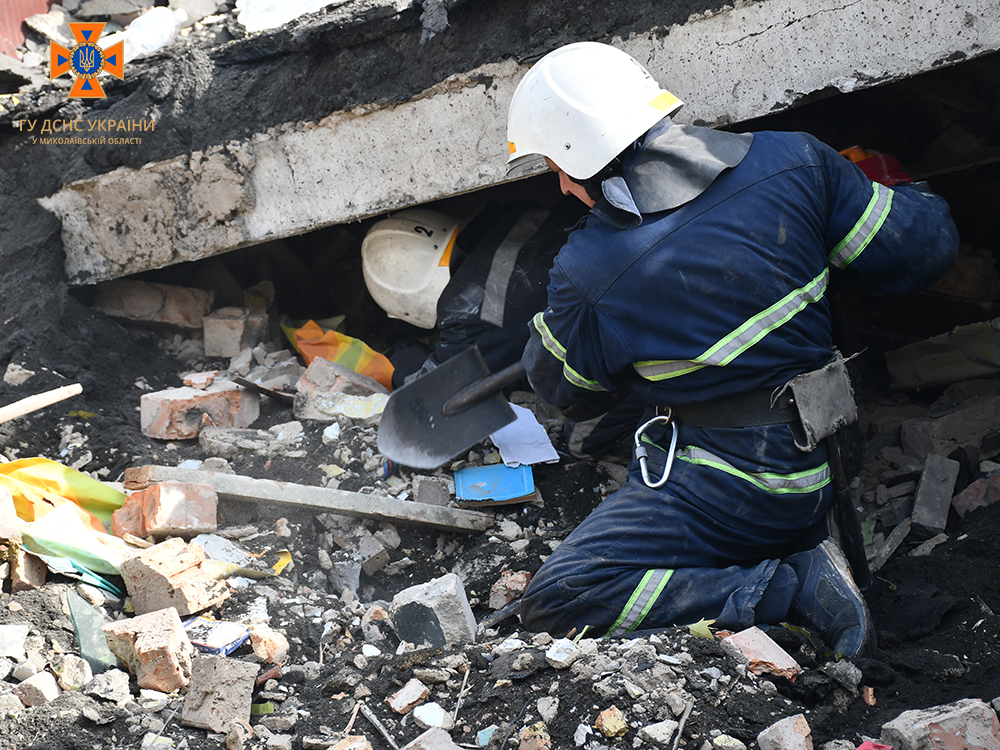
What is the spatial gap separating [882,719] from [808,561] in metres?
0.56

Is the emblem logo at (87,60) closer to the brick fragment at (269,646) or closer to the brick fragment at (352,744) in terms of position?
the brick fragment at (269,646)

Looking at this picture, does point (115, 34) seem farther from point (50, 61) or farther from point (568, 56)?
point (568, 56)

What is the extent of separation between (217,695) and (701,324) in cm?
169

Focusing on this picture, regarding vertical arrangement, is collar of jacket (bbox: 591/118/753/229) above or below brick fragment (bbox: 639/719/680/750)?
above

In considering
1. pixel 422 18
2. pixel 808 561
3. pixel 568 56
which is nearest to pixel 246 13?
pixel 422 18

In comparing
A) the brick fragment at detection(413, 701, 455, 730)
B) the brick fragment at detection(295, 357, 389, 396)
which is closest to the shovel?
the brick fragment at detection(295, 357, 389, 396)

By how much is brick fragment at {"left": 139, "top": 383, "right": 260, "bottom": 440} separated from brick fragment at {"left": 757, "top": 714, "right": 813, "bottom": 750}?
301 cm

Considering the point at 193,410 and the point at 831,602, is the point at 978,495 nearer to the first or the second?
the point at 831,602

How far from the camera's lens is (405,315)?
415cm

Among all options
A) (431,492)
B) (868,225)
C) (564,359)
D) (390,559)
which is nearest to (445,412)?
(431,492)

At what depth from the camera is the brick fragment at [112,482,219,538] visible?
2.92 metres

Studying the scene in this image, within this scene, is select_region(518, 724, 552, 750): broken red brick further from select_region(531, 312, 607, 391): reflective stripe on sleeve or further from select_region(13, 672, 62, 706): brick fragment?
A: select_region(13, 672, 62, 706): brick fragment

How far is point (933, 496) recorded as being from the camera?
9.66 ft

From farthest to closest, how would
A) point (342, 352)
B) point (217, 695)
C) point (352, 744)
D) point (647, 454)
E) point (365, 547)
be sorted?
point (342, 352), point (365, 547), point (647, 454), point (217, 695), point (352, 744)
